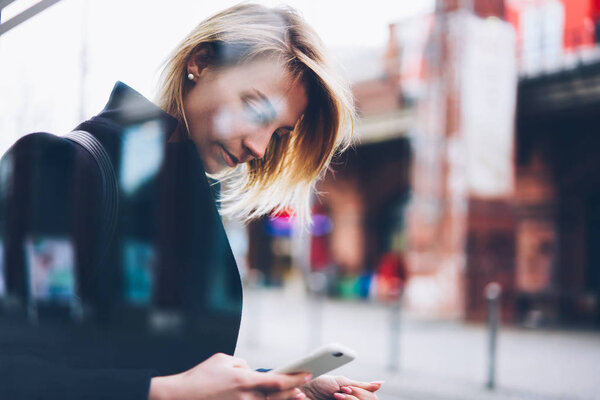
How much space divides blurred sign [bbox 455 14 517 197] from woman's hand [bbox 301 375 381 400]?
29.9ft

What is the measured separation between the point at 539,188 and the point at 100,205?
11504mm

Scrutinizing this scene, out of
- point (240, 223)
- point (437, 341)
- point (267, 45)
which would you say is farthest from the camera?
point (437, 341)

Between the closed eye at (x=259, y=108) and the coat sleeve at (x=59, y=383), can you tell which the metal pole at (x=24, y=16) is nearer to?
the closed eye at (x=259, y=108)

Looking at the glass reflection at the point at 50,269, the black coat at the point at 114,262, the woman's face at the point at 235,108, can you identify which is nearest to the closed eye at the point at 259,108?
the woman's face at the point at 235,108

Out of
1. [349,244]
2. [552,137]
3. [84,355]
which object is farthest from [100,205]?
[349,244]

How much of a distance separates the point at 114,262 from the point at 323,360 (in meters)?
0.39

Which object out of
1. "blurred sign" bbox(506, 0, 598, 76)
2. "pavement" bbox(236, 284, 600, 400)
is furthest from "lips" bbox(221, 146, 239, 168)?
"blurred sign" bbox(506, 0, 598, 76)

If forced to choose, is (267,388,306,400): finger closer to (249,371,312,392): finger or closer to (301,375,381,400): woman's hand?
(249,371,312,392): finger

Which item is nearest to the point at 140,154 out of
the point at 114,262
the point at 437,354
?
the point at 114,262

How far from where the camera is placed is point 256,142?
1.20m

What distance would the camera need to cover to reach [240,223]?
1691mm

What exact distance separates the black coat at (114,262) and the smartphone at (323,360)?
0.21 m

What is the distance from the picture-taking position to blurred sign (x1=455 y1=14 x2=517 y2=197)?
9.85 meters

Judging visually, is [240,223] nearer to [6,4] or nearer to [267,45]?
[267,45]
